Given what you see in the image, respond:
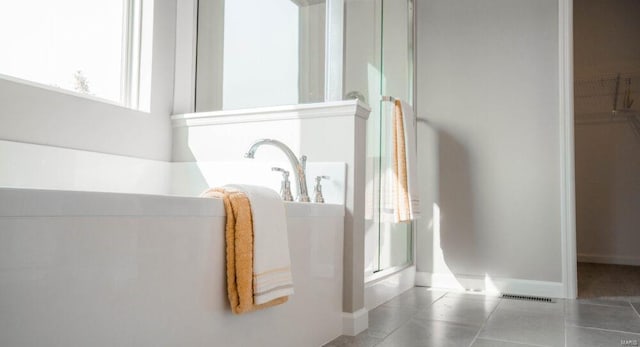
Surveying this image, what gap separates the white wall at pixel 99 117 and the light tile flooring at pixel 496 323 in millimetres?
1182

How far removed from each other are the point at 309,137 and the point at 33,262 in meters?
1.28

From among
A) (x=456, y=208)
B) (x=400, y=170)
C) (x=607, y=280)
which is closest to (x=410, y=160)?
(x=400, y=170)

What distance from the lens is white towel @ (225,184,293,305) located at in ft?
4.35

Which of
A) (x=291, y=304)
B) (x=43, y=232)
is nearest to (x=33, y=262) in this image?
(x=43, y=232)

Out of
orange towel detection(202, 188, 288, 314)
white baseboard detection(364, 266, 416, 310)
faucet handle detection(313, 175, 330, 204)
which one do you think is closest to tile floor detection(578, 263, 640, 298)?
white baseboard detection(364, 266, 416, 310)

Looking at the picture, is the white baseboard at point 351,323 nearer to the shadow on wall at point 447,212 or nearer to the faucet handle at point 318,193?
the faucet handle at point 318,193

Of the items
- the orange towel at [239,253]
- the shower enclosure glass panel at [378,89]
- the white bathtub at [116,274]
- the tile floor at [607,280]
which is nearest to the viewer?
the white bathtub at [116,274]

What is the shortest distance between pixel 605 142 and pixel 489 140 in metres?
2.05

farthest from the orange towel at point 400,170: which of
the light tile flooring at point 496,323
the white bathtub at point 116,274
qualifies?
the white bathtub at point 116,274

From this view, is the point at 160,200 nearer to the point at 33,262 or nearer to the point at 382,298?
the point at 33,262

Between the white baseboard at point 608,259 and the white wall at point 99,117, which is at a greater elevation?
the white wall at point 99,117

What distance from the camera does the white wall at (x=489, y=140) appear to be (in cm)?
282

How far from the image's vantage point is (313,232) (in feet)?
5.63

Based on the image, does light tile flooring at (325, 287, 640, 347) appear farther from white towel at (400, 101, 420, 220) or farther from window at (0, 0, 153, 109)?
window at (0, 0, 153, 109)
